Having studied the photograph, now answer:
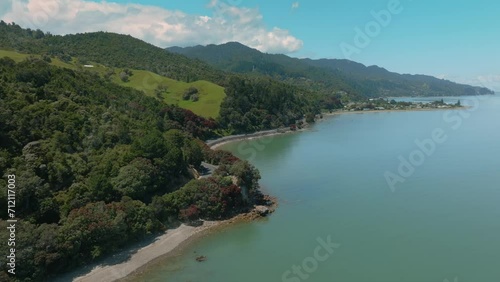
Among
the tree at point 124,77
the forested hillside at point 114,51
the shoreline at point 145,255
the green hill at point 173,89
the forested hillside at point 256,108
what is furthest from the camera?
the forested hillside at point 114,51

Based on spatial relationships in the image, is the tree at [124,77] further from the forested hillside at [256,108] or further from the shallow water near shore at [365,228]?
the shallow water near shore at [365,228]

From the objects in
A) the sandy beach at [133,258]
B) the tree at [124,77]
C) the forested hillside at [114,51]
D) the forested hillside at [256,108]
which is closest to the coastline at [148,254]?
the sandy beach at [133,258]

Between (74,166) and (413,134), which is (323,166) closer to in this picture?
(74,166)

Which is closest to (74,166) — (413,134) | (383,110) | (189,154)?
(189,154)

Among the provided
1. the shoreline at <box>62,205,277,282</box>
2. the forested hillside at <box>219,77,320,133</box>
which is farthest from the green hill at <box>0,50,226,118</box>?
the shoreline at <box>62,205,277,282</box>

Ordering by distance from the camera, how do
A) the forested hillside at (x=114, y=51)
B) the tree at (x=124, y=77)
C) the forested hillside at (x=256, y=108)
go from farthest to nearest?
1. the forested hillside at (x=114, y=51)
2. the tree at (x=124, y=77)
3. the forested hillside at (x=256, y=108)

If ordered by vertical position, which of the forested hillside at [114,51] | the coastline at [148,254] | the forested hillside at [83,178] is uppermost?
the forested hillside at [114,51]

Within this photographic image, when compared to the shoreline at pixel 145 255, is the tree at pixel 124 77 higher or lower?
higher

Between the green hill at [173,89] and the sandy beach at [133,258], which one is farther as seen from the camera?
the green hill at [173,89]

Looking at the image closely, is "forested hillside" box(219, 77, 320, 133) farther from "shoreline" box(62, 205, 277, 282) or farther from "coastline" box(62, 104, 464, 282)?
"shoreline" box(62, 205, 277, 282)
